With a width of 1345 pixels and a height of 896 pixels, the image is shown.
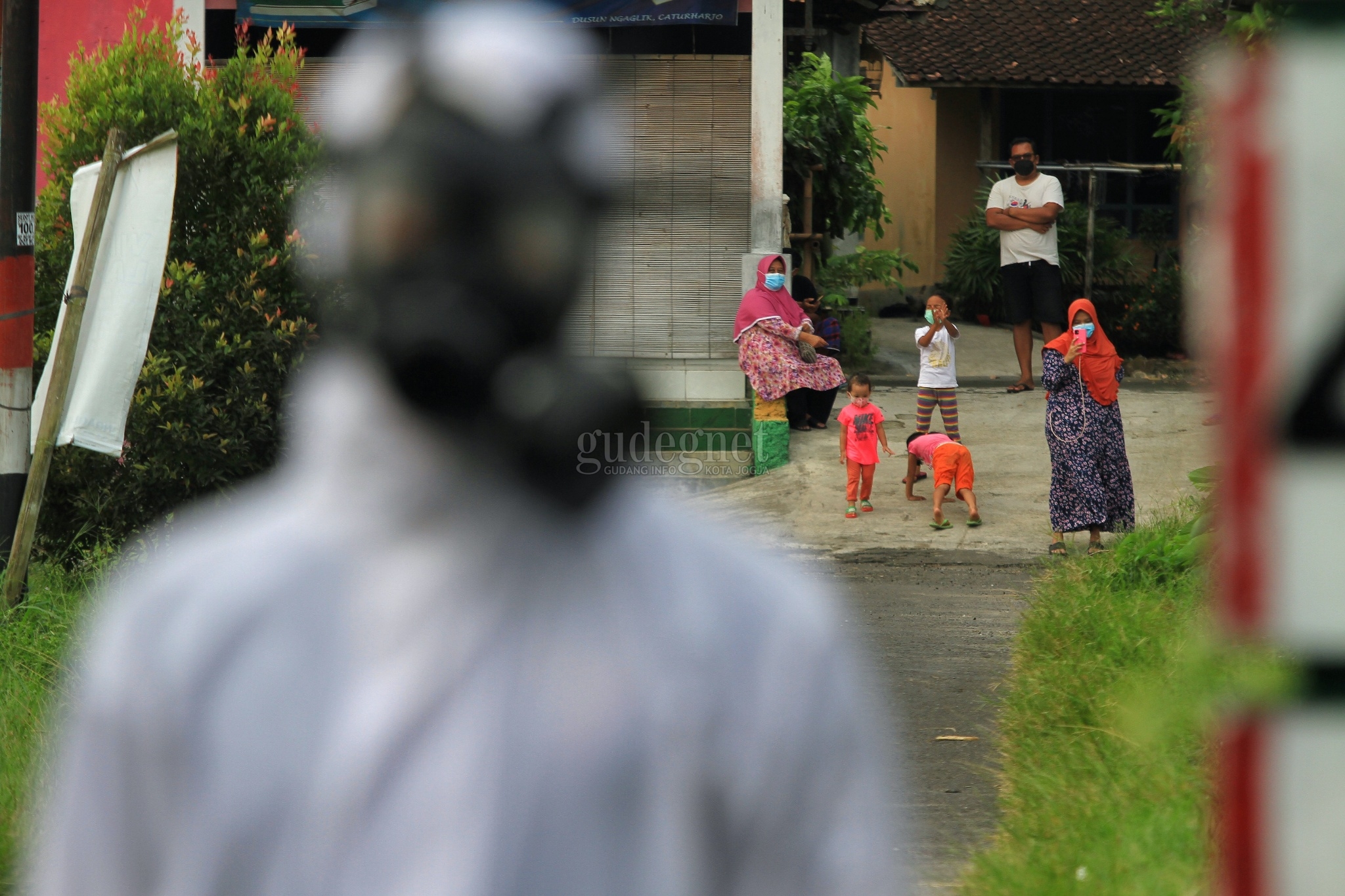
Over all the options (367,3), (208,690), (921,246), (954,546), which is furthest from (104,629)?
(921,246)

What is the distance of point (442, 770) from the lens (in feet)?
3.95

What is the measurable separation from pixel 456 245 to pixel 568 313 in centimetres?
11

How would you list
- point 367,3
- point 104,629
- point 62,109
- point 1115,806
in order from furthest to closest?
1. point 367,3
2. point 62,109
3. point 1115,806
4. point 104,629

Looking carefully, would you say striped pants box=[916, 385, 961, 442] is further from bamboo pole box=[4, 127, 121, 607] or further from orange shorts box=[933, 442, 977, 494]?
bamboo pole box=[4, 127, 121, 607]

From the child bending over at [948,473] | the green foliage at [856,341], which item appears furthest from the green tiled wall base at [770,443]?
the green foliage at [856,341]

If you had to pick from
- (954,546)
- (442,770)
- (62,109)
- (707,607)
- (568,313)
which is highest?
(62,109)

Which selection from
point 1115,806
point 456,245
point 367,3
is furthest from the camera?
point 367,3

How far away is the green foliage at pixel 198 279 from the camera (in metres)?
6.82

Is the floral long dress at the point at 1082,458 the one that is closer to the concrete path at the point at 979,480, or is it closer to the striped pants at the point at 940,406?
the concrete path at the point at 979,480

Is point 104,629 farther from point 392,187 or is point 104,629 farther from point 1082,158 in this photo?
point 1082,158

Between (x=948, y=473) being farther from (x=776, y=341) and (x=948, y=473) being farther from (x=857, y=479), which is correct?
(x=776, y=341)

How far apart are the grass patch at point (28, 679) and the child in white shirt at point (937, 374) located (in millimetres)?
Answer: 6461

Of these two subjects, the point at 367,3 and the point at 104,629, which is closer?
the point at 104,629

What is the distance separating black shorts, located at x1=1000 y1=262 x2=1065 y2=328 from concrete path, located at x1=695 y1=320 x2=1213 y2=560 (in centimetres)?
69
